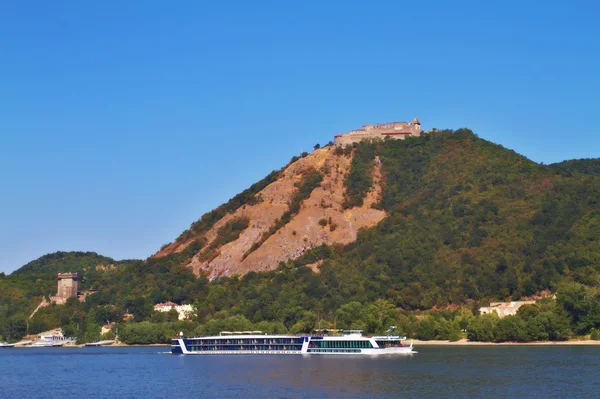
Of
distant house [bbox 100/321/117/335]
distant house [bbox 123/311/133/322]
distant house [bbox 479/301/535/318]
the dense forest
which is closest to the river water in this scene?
distant house [bbox 479/301/535/318]

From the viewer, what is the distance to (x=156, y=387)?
278 feet

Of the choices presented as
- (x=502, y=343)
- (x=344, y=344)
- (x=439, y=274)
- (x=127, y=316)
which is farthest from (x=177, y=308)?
(x=502, y=343)

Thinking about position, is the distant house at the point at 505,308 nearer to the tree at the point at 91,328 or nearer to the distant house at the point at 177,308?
the distant house at the point at 177,308

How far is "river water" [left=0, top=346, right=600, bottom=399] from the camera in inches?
2950

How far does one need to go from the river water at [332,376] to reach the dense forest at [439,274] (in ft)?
64.1

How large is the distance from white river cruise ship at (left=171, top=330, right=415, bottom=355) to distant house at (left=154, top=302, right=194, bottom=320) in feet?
132

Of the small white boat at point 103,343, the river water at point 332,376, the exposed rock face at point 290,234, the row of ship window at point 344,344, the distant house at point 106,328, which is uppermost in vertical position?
the exposed rock face at point 290,234

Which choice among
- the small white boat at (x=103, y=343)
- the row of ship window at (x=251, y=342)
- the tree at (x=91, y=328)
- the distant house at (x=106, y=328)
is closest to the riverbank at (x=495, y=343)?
the row of ship window at (x=251, y=342)

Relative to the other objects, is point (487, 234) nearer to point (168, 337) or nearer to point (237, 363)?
point (168, 337)

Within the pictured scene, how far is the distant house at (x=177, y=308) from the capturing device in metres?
179

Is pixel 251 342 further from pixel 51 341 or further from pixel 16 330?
pixel 16 330

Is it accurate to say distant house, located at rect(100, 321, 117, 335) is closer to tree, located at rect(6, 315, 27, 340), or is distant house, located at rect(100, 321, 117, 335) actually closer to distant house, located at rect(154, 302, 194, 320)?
distant house, located at rect(154, 302, 194, 320)

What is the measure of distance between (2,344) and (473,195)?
10052 centimetres

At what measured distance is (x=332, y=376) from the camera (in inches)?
3438
